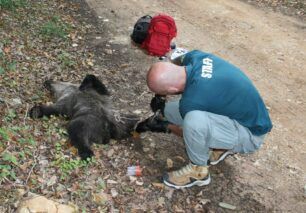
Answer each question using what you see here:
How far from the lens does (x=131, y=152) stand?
610cm

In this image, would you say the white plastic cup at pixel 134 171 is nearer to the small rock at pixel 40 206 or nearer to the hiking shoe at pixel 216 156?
the hiking shoe at pixel 216 156

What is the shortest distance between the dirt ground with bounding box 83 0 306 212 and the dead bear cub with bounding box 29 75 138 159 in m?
0.57

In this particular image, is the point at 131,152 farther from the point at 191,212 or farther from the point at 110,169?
the point at 191,212

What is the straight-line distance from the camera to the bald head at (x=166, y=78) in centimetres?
511

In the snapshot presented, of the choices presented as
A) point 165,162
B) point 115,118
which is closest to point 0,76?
point 115,118

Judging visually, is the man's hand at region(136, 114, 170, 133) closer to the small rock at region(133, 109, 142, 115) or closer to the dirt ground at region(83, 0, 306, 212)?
the dirt ground at region(83, 0, 306, 212)

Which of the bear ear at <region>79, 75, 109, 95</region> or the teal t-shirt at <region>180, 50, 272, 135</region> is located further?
the bear ear at <region>79, 75, 109, 95</region>

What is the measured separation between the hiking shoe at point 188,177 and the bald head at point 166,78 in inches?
39.7

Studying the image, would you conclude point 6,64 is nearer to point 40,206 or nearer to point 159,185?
point 159,185

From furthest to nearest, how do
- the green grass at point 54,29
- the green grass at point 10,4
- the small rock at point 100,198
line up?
the green grass at point 10,4
the green grass at point 54,29
the small rock at point 100,198

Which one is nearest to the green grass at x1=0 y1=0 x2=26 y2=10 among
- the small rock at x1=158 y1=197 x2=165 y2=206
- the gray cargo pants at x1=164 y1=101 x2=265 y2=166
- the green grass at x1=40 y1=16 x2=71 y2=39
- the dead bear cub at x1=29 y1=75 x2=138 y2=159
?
the green grass at x1=40 y1=16 x2=71 y2=39

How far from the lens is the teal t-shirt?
16.7ft

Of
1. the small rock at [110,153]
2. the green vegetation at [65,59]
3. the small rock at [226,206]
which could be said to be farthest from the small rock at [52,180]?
the green vegetation at [65,59]

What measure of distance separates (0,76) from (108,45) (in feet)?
8.92
